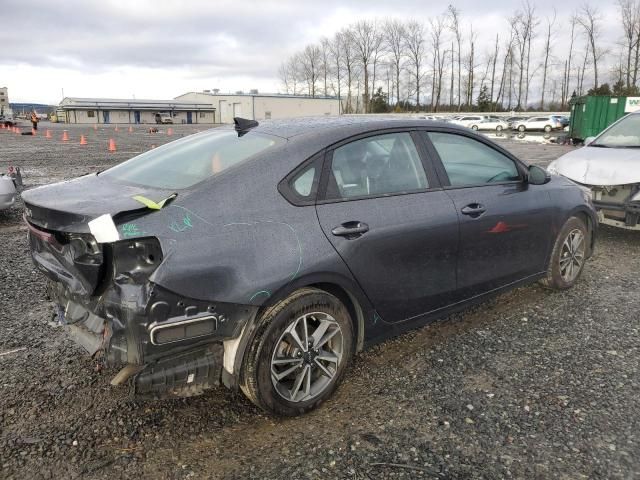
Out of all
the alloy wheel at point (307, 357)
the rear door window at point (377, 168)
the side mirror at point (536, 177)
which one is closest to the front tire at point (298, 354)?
the alloy wheel at point (307, 357)

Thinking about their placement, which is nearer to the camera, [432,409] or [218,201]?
[218,201]

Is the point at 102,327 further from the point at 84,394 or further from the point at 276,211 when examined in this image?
the point at 276,211

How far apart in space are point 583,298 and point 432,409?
2.46 metres

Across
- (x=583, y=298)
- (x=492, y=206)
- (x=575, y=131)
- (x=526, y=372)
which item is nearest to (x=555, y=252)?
→ (x=583, y=298)

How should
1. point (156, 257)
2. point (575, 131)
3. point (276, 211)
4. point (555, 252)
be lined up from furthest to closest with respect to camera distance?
point (575, 131)
point (555, 252)
point (276, 211)
point (156, 257)

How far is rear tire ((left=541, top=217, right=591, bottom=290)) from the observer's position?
4.56 metres

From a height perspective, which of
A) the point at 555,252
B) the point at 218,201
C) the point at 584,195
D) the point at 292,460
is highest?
the point at 218,201

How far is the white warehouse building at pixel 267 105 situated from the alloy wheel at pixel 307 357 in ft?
275

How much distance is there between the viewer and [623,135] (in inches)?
290

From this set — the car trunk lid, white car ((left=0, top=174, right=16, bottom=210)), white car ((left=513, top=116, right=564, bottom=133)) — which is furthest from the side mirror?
white car ((left=513, top=116, right=564, bottom=133))

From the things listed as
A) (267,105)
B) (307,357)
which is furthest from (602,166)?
(267,105)

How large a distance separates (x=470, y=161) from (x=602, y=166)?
3397 mm

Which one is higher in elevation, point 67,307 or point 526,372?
point 67,307

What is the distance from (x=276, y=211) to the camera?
9.05ft
